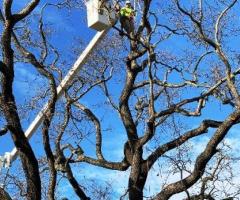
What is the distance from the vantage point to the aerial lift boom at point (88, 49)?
7883mm

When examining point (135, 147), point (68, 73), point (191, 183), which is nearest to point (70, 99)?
point (68, 73)

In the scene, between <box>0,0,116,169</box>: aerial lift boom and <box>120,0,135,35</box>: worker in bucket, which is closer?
<box>0,0,116,169</box>: aerial lift boom

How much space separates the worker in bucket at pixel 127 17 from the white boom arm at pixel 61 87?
0.56 m

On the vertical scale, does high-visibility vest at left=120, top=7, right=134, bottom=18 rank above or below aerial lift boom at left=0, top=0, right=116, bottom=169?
above

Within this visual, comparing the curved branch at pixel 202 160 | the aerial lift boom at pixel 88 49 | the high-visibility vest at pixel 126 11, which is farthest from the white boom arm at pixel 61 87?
the curved branch at pixel 202 160

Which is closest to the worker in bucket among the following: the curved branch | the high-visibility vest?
the high-visibility vest

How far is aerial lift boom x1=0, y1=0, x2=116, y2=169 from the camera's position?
7883mm

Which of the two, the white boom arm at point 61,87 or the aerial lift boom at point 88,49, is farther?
the white boom arm at point 61,87

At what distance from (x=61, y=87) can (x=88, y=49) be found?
3.67 feet

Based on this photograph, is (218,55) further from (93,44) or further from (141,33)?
(93,44)

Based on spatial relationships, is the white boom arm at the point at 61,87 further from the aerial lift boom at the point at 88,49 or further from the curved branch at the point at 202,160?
the curved branch at the point at 202,160

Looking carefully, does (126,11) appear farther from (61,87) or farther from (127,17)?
(61,87)

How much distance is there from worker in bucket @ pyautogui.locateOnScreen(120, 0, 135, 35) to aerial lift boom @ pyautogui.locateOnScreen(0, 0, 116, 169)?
0.18 metres

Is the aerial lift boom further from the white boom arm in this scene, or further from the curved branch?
the curved branch
